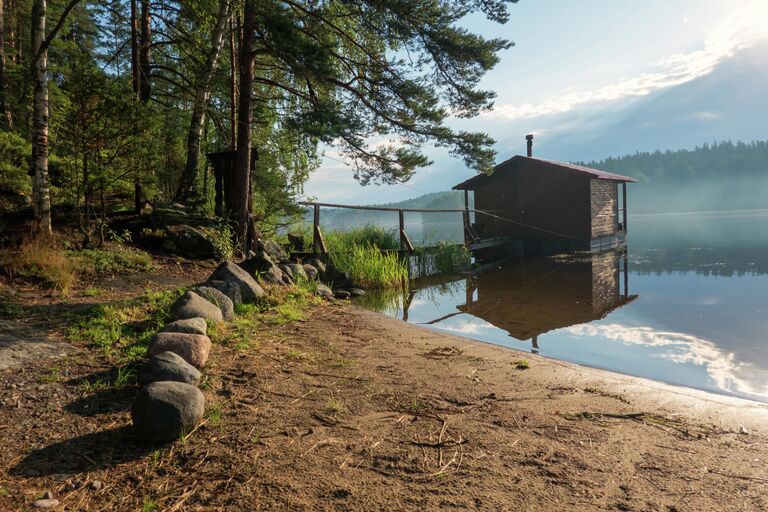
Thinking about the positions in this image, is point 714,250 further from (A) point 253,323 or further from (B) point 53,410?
(B) point 53,410

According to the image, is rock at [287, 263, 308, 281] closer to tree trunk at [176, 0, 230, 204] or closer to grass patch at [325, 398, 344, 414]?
tree trunk at [176, 0, 230, 204]

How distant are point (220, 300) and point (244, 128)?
6.64 m

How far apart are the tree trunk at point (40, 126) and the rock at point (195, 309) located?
484 centimetres

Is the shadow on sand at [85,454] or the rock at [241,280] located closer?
the shadow on sand at [85,454]

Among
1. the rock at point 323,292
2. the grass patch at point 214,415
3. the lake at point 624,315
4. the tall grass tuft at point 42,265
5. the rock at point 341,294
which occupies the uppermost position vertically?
the tall grass tuft at point 42,265

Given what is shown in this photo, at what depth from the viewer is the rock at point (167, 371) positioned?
11.3 feet

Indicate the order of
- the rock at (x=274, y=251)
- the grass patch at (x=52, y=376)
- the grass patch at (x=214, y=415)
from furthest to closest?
the rock at (x=274, y=251)
the grass patch at (x=52, y=376)
the grass patch at (x=214, y=415)

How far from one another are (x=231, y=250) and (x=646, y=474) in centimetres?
1061

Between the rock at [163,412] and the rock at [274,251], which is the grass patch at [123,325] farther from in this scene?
the rock at [274,251]

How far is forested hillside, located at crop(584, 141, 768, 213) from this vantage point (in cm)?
13250

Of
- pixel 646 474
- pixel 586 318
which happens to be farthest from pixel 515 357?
pixel 586 318

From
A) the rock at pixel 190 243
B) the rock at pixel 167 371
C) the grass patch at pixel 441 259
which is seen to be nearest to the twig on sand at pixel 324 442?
the rock at pixel 167 371

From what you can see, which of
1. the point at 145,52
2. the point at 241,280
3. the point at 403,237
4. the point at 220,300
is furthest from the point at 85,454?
the point at 145,52

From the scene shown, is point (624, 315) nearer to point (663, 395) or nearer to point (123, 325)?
point (663, 395)
